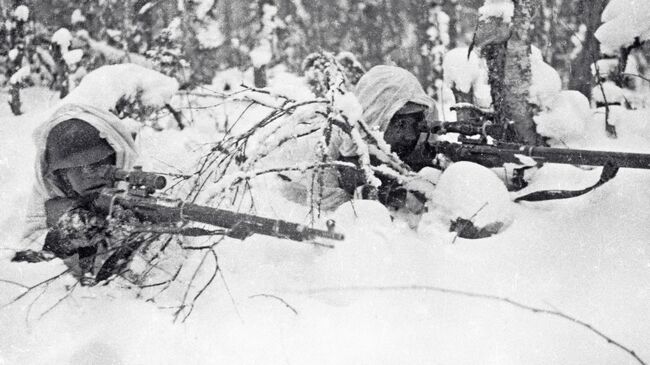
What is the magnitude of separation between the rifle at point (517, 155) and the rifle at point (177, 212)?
1572mm

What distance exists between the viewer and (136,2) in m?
8.95

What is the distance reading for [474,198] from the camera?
2865mm

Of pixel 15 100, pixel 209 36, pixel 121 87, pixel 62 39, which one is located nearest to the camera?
pixel 121 87

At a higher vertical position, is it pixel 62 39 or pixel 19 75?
pixel 62 39

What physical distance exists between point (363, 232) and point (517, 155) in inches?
50.2

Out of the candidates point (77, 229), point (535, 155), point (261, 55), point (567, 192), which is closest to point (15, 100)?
point (261, 55)

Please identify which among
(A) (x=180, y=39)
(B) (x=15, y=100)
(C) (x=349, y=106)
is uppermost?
(A) (x=180, y=39)

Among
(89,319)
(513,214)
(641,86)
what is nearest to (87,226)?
(89,319)

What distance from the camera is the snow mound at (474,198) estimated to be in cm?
283

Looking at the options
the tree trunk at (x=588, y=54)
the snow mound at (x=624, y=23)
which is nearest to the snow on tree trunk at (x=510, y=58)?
the snow mound at (x=624, y=23)

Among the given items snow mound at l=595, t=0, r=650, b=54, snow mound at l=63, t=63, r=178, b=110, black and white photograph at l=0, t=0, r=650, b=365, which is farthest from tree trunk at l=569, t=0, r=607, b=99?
snow mound at l=63, t=63, r=178, b=110

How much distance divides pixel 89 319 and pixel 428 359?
162 cm

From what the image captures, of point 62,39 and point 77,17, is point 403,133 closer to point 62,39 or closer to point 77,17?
point 62,39

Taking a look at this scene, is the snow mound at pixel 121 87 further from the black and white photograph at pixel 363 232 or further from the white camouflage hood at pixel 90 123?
the white camouflage hood at pixel 90 123
